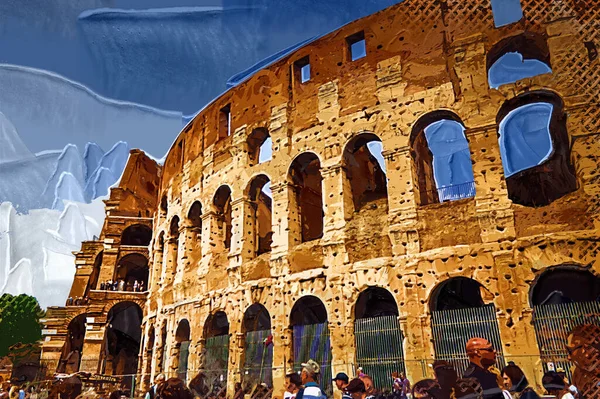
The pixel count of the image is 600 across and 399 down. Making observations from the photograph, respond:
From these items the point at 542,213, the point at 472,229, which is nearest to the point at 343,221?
the point at 472,229

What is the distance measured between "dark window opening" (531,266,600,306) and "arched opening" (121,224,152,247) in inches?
784

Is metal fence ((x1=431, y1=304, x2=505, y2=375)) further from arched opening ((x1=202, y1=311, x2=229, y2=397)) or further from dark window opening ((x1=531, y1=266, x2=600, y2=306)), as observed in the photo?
arched opening ((x1=202, y1=311, x2=229, y2=397))

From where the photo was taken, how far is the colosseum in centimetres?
1008

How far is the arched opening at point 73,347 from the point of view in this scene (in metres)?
21.2

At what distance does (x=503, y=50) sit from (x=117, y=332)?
68.3 ft

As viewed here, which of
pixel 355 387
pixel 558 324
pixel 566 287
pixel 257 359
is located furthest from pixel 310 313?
pixel 355 387

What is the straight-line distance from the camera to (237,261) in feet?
47.4

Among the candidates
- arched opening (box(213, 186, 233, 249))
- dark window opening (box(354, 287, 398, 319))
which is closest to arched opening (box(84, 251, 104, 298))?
arched opening (box(213, 186, 233, 249))

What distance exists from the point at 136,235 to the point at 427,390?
83.2 ft

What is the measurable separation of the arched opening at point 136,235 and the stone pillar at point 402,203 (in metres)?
17.3

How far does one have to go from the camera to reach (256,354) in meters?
13.3

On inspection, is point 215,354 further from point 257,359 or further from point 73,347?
point 73,347

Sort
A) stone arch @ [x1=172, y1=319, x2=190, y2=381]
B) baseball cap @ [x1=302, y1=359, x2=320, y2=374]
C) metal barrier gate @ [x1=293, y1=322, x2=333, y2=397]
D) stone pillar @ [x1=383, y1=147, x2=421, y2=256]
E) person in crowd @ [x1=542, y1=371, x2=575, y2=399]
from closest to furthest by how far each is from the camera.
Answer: person in crowd @ [x1=542, y1=371, x2=575, y2=399] < baseball cap @ [x1=302, y1=359, x2=320, y2=374] < stone pillar @ [x1=383, y1=147, x2=421, y2=256] < metal barrier gate @ [x1=293, y1=322, x2=333, y2=397] < stone arch @ [x1=172, y1=319, x2=190, y2=381]

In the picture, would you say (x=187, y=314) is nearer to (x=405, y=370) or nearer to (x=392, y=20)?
(x=405, y=370)
